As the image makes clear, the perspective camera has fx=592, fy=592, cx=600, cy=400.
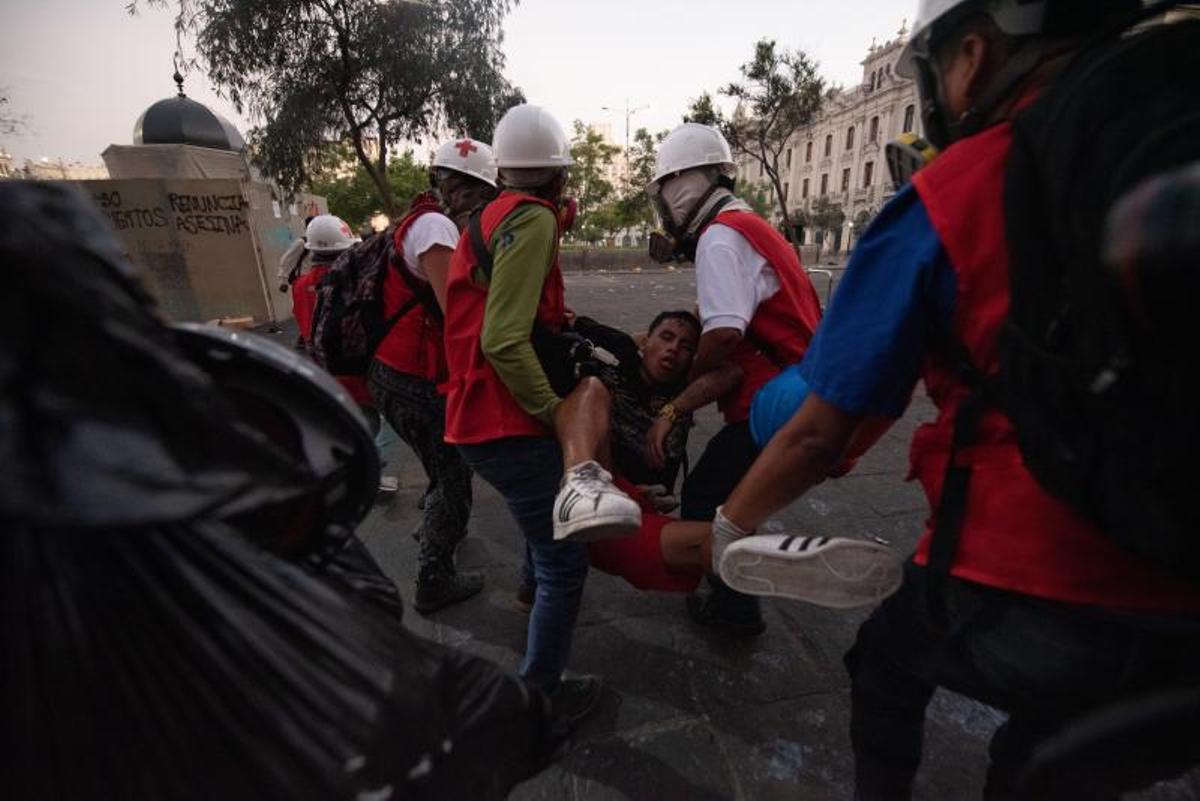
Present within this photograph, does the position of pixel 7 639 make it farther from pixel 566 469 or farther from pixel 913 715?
pixel 913 715

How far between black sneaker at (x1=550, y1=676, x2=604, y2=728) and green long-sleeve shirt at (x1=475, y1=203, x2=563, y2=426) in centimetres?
100

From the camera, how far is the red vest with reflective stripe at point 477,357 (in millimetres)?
1801

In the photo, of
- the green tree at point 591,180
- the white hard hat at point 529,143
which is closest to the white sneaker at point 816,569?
the white hard hat at point 529,143

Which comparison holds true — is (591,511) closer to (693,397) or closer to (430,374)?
(693,397)

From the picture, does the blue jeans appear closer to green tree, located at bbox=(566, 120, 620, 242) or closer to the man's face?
the man's face

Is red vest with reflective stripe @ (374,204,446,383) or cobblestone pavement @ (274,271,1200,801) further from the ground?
red vest with reflective stripe @ (374,204,446,383)

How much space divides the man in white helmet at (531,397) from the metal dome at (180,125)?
49.2ft

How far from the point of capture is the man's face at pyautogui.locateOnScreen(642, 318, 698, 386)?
7.62ft

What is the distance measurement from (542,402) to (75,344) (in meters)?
1.26

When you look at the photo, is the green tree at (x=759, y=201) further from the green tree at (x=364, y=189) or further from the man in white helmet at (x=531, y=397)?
the man in white helmet at (x=531, y=397)

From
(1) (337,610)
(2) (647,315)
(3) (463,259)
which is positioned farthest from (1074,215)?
(2) (647,315)

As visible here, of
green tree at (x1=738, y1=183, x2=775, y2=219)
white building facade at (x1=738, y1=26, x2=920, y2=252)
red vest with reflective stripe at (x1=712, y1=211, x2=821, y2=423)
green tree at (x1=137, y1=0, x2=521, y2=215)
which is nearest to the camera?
red vest with reflective stripe at (x1=712, y1=211, x2=821, y2=423)

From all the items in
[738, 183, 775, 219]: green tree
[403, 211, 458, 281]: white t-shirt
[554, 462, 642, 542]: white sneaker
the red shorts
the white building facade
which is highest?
the white building facade

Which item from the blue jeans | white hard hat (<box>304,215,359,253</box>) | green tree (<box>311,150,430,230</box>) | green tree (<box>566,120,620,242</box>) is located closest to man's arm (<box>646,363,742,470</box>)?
the blue jeans
